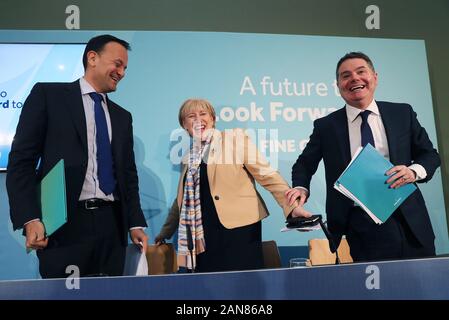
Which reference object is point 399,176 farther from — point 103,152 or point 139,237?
point 103,152

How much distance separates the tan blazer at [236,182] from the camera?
260 cm

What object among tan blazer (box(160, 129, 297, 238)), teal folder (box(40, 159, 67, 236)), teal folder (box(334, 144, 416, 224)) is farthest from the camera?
tan blazer (box(160, 129, 297, 238))

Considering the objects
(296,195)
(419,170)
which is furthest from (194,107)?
(419,170)

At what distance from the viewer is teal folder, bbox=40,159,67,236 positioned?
2.12 meters

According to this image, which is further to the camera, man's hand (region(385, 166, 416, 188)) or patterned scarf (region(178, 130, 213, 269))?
patterned scarf (region(178, 130, 213, 269))

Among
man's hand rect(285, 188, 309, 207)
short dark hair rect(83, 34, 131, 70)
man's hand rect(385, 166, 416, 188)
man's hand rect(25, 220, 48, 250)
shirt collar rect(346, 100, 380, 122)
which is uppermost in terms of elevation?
short dark hair rect(83, 34, 131, 70)

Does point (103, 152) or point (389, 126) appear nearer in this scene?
point (103, 152)

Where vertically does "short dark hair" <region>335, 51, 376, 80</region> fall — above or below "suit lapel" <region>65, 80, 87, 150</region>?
above

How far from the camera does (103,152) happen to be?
241cm

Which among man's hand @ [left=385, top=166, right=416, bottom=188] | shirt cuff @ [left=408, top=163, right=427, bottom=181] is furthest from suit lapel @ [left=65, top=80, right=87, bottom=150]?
shirt cuff @ [left=408, top=163, right=427, bottom=181]

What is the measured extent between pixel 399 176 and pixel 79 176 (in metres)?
1.69

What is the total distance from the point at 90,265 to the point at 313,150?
1.42 m

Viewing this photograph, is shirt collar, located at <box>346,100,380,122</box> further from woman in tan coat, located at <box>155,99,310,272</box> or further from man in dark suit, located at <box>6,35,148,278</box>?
man in dark suit, located at <box>6,35,148,278</box>

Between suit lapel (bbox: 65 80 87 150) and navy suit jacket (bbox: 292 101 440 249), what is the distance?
4.08 feet
